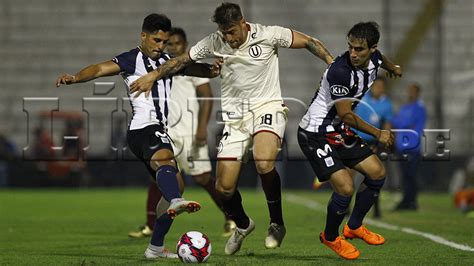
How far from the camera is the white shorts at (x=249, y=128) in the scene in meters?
10.0

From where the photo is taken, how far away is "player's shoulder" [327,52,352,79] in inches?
367

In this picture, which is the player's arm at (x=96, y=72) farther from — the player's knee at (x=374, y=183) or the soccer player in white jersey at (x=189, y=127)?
the soccer player in white jersey at (x=189, y=127)

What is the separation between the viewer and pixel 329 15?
25.3 metres

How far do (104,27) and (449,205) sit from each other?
9.86m

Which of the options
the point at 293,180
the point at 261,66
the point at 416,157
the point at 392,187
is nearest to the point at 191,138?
the point at 261,66

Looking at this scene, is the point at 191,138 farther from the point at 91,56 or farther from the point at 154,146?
the point at 91,56

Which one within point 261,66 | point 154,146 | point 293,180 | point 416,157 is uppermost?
point 261,66

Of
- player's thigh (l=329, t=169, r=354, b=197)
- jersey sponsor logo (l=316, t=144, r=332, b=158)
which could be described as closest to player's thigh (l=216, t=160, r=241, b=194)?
jersey sponsor logo (l=316, t=144, r=332, b=158)

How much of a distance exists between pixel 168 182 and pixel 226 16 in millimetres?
1677

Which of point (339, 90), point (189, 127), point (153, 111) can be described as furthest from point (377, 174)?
point (189, 127)

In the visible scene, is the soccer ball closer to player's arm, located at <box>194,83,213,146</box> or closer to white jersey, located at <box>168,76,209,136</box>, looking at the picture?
player's arm, located at <box>194,83,213,146</box>

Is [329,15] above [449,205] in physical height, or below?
above

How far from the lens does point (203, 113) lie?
42.5 ft

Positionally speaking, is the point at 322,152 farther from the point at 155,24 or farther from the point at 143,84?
the point at 155,24
